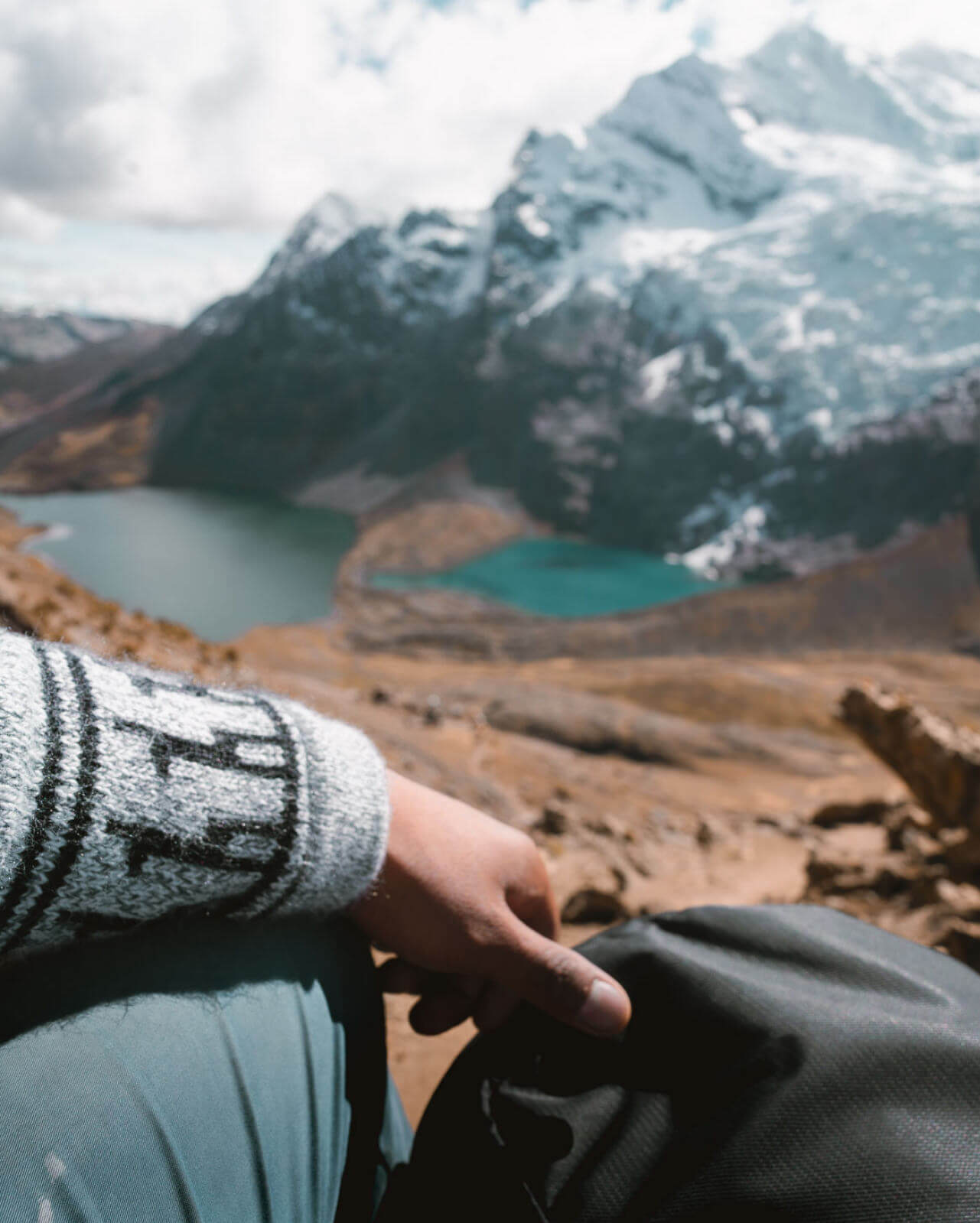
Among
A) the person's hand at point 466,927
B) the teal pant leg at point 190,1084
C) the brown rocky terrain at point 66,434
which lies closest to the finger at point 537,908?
the person's hand at point 466,927

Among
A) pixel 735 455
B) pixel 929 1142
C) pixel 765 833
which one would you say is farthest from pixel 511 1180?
pixel 735 455

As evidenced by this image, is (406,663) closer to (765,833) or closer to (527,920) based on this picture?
(765,833)

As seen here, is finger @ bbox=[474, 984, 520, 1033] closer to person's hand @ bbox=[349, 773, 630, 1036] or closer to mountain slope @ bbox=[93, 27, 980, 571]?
person's hand @ bbox=[349, 773, 630, 1036]

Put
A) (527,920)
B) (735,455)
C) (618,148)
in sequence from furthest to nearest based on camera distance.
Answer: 1. (618,148)
2. (735,455)
3. (527,920)

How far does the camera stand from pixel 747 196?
89000 millimetres

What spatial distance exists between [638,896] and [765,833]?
5.39 metres

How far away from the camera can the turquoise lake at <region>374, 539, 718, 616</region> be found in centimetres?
5200

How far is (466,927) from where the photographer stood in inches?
44.3

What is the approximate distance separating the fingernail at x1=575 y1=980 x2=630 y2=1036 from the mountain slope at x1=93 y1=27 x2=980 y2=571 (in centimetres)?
6042

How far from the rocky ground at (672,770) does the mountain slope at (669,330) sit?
3579 centimetres

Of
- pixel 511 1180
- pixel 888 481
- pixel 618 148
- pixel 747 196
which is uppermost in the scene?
pixel 618 148

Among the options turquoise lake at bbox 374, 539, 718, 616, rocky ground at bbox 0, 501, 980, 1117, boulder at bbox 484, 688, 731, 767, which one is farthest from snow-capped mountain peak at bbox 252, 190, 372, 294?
boulder at bbox 484, 688, 731, 767

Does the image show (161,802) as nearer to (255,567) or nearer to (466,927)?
(466,927)

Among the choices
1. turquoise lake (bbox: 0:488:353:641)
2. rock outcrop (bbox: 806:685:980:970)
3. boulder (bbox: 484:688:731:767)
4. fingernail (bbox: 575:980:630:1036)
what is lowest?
turquoise lake (bbox: 0:488:353:641)
